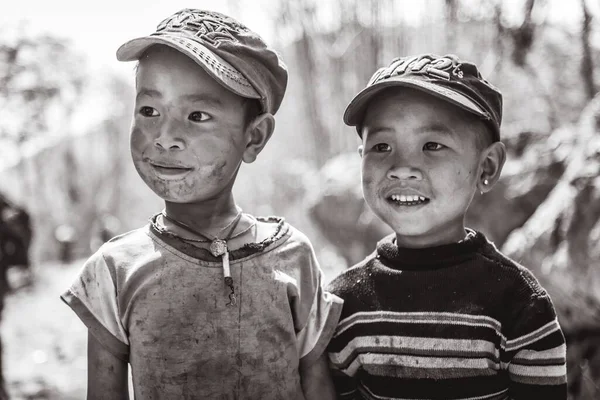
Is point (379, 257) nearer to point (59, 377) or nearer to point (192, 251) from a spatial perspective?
point (192, 251)

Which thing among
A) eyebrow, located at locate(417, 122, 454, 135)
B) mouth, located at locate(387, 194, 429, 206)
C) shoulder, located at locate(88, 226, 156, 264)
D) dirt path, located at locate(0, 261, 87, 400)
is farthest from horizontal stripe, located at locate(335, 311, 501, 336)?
Answer: dirt path, located at locate(0, 261, 87, 400)

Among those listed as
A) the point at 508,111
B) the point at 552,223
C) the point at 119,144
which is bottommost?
the point at 552,223

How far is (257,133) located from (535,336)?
1.02 meters

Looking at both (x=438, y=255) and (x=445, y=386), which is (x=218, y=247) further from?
(x=445, y=386)

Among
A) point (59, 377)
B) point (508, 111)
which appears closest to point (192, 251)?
point (59, 377)

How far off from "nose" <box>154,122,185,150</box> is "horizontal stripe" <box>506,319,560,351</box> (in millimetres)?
1110

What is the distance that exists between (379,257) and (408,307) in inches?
9.1

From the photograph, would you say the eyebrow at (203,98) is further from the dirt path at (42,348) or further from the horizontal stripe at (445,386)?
the dirt path at (42,348)

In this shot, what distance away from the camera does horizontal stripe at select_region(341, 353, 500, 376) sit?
1.90 meters

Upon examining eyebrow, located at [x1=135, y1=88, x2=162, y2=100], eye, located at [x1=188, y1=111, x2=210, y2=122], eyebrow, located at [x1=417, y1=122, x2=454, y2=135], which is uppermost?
eyebrow, located at [x1=135, y1=88, x2=162, y2=100]

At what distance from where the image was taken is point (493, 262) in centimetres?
199

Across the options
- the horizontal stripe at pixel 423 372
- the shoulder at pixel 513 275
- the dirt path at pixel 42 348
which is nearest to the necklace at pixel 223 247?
the horizontal stripe at pixel 423 372

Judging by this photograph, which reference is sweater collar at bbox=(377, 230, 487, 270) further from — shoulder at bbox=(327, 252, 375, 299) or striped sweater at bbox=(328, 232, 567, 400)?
shoulder at bbox=(327, 252, 375, 299)

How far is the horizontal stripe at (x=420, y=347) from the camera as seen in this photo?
1.90 metres
